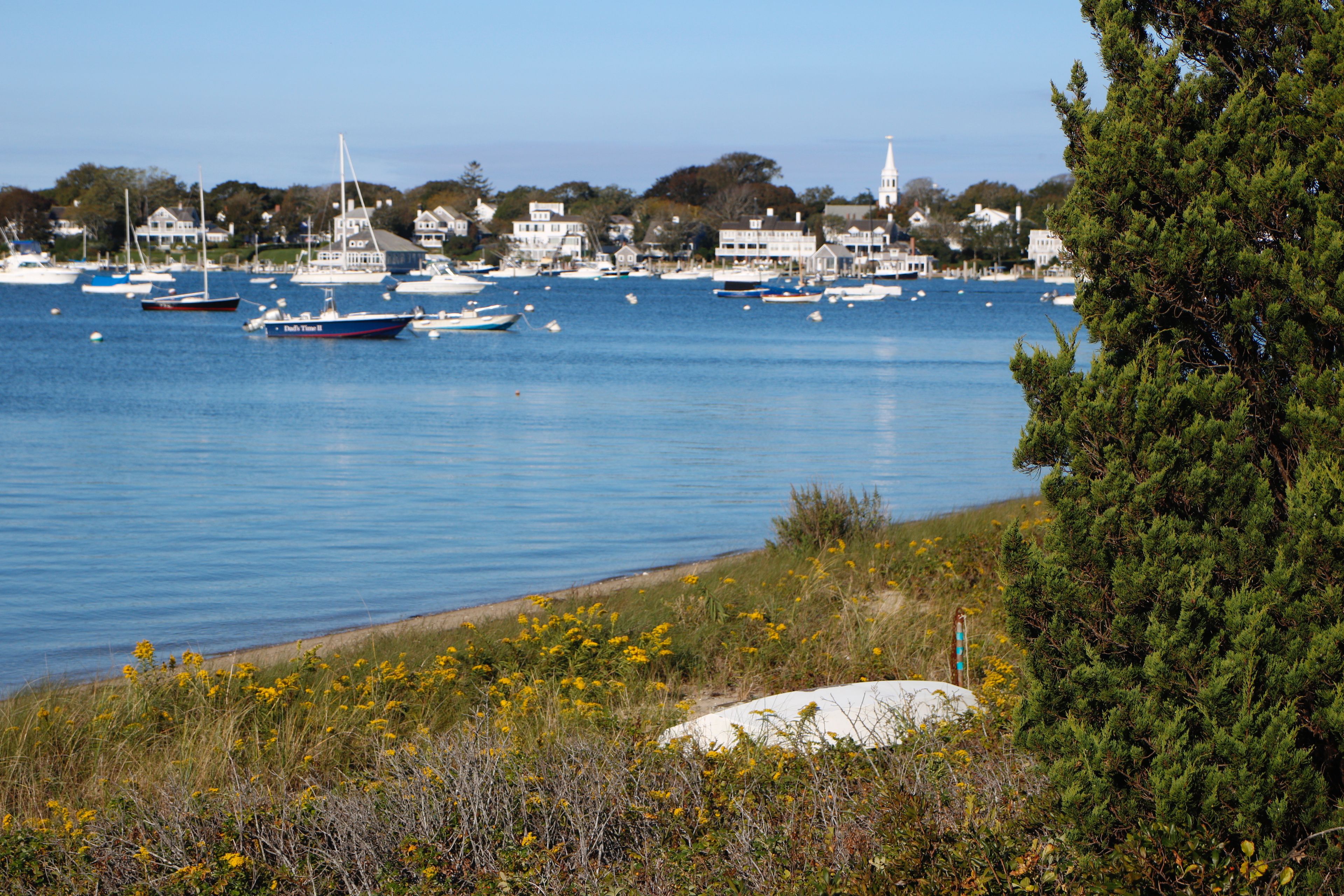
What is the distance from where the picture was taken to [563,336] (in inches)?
2790

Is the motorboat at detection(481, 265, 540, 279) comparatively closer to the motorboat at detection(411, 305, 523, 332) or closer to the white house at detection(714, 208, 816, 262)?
the white house at detection(714, 208, 816, 262)

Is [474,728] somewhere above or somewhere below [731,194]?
below

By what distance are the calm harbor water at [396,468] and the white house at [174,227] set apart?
12623cm

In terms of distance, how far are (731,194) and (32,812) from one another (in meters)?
199

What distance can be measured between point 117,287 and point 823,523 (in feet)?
378

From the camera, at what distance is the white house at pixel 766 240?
620ft

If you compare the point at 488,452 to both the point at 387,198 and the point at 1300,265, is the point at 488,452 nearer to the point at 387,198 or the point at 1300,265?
the point at 1300,265

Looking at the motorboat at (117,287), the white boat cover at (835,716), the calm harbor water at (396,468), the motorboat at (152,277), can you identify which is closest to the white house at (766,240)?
the motorboat at (152,277)

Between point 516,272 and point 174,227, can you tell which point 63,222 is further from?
point 516,272

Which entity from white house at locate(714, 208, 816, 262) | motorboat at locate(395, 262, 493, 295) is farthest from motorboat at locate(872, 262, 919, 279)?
motorboat at locate(395, 262, 493, 295)

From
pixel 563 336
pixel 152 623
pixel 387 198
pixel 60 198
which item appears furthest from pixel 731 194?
pixel 152 623

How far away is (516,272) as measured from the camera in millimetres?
185375

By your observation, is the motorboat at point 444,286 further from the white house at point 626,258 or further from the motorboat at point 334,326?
the white house at point 626,258

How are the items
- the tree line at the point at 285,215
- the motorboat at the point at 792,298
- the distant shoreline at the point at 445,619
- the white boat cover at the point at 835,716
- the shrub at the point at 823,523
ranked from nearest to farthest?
the white boat cover at the point at 835,716
the distant shoreline at the point at 445,619
the shrub at the point at 823,523
the motorboat at the point at 792,298
the tree line at the point at 285,215
